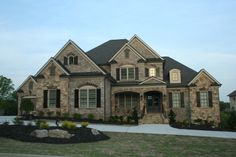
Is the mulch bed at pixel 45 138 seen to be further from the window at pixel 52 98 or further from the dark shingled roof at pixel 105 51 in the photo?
the dark shingled roof at pixel 105 51

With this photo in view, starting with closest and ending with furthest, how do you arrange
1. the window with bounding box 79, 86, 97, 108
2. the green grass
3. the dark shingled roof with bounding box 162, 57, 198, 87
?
1. the green grass
2. the window with bounding box 79, 86, 97, 108
3. the dark shingled roof with bounding box 162, 57, 198, 87

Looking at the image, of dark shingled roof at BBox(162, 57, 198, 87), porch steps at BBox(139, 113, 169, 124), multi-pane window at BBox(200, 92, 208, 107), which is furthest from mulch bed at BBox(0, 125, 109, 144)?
dark shingled roof at BBox(162, 57, 198, 87)

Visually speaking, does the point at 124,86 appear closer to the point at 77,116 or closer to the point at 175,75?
the point at 175,75

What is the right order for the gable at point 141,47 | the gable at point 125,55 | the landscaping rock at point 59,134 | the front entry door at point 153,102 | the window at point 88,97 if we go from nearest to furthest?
1. the landscaping rock at point 59,134
2. the window at point 88,97
3. the front entry door at point 153,102
4. the gable at point 125,55
5. the gable at point 141,47

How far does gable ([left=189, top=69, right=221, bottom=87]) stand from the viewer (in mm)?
30594

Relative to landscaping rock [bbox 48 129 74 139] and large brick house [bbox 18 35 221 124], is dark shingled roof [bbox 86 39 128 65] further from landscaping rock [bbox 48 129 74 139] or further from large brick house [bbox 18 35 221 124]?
landscaping rock [bbox 48 129 74 139]

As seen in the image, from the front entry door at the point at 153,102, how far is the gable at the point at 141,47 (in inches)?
179

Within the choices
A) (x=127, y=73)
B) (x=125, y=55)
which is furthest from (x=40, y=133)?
(x=125, y=55)

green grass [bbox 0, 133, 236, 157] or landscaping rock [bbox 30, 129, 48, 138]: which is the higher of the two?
landscaping rock [bbox 30, 129, 48, 138]

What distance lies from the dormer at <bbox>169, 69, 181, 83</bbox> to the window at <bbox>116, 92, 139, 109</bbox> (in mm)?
4411

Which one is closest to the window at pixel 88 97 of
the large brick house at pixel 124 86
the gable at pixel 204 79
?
the large brick house at pixel 124 86

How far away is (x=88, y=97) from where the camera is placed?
27641 millimetres

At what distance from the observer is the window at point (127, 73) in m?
31.7

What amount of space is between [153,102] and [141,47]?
6416 millimetres
